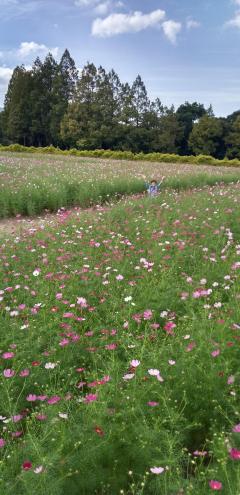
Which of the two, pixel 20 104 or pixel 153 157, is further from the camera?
pixel 20 104

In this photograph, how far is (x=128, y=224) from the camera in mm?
7062

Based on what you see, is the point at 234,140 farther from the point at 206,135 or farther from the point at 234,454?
the point at 234,454

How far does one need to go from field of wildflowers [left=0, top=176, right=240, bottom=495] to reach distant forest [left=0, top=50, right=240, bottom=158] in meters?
38.7

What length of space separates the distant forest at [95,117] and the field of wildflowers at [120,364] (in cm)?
3866

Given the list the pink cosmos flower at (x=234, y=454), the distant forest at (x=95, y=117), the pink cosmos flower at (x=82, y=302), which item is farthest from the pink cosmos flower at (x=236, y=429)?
the distant forest at (x=95, y=117)

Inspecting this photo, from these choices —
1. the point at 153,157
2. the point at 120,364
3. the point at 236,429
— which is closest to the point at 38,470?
the point at 236,429

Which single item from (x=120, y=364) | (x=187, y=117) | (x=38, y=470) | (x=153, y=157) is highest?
(x=187, y=117)

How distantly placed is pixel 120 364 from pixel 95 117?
43141 millimetres

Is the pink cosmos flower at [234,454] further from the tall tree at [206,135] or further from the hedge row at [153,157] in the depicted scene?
the tall tree at [206,135]

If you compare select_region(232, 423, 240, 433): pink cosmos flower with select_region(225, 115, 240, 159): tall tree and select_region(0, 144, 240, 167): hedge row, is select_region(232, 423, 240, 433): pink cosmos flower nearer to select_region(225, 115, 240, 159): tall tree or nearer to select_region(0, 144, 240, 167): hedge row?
select_region(0, 144, 240, 167): hedge row

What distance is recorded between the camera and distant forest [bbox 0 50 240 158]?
143 ft

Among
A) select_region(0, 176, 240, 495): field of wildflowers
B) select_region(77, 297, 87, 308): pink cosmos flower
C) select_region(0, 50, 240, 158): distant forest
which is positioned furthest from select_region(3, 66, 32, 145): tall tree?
select_region(77, 297, 87, 308): pink cosmos flower

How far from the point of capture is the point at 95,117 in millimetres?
43594

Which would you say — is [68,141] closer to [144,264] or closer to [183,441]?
[144,264]
